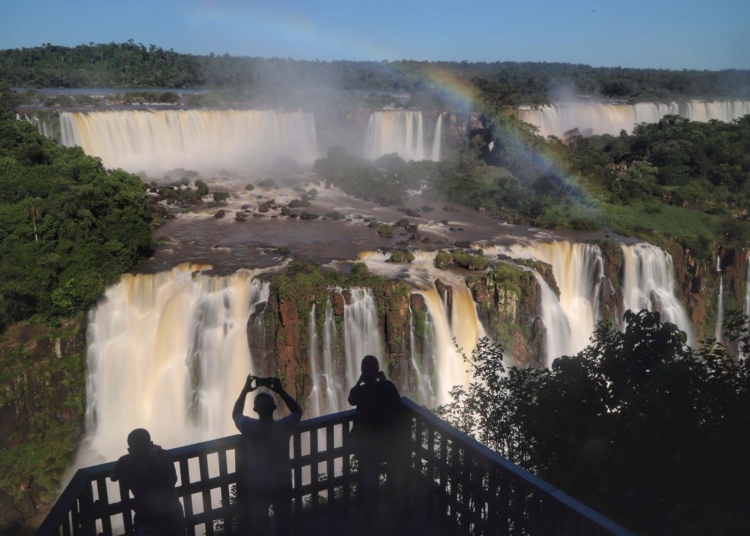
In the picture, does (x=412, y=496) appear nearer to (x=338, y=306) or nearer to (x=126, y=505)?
(x=126, y=505)

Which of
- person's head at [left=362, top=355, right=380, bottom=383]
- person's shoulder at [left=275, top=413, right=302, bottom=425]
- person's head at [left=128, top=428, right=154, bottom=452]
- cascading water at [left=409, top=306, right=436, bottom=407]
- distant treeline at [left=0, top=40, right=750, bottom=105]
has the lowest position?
cascading water at [left=409, top=306, right=436, bottom=407]

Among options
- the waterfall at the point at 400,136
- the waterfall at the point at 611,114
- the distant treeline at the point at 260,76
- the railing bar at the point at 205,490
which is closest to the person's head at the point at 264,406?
the railing bar at the point at 205,490

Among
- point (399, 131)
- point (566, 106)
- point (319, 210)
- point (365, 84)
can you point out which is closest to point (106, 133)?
point (319, 210)

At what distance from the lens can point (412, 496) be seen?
4852mm

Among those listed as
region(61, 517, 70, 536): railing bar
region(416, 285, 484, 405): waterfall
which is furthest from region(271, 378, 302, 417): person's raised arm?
region(416, 285, 484, 405): waterfall

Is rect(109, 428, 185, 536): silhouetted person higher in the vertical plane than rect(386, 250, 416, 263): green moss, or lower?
higher

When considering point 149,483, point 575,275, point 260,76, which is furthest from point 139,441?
point 260,76

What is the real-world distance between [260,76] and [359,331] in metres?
45.7

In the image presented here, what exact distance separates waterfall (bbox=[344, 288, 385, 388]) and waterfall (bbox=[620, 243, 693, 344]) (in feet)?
31.3

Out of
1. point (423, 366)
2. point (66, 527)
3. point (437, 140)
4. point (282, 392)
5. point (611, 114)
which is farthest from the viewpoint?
point (611, 114)

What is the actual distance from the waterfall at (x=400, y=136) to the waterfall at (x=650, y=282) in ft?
59.4

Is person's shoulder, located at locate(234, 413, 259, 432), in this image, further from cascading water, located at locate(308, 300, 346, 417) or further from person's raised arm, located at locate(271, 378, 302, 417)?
cascading water, located at locate(308, 300, 346, 417)

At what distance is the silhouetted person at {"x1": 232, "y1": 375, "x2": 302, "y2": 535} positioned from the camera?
4348mm

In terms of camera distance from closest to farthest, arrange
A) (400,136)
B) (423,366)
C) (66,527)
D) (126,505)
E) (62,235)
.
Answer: (66,527), (126,505), (423,366), (62,235), (400,136)
